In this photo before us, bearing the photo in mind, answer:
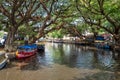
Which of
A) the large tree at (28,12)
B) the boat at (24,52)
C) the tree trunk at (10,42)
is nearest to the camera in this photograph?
the large tree at (28,12)

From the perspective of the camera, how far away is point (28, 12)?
34.1 m

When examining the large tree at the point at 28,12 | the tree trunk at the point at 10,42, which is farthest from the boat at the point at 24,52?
the large tree at the point at 28,12

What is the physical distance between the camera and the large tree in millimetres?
33656

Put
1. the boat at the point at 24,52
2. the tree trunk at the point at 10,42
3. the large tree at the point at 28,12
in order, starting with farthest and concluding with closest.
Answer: the tree trunk at the point at 10,42 → the boat at the point at 24,52 → the large tree at the point at 28,12

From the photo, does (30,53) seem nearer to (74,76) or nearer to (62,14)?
(62,14)

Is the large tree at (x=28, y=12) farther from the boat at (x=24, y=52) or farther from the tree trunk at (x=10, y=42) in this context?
the boat at (x=24, y=52)

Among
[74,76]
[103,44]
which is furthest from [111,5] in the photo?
[103,44]

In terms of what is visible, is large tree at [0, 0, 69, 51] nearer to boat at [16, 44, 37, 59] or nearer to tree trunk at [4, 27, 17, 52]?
tree trunk at [4, 27, 17, 52]

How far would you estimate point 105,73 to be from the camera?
82.7 feet

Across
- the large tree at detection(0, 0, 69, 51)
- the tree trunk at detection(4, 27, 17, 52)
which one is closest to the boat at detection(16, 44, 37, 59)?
the tree trunk at detection(4, 27, 17, 52)

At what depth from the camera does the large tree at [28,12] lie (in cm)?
3366

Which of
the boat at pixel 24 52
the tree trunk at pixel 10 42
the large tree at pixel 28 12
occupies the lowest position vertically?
the boat at pixel 24 52

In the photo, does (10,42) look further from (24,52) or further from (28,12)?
(28,12)

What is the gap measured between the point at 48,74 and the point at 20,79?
3325 mm
